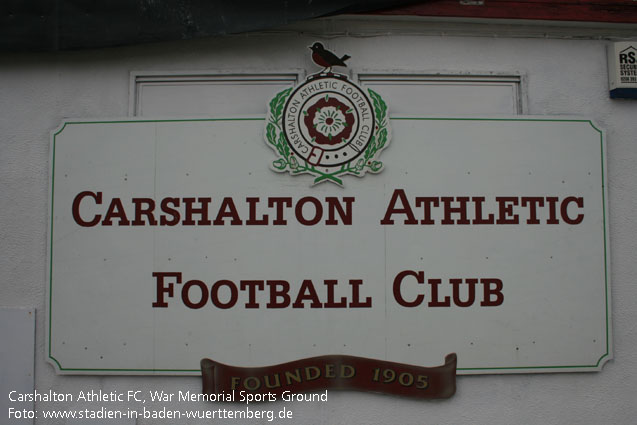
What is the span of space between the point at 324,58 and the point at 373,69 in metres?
0.37

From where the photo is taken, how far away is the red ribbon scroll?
10.6ft

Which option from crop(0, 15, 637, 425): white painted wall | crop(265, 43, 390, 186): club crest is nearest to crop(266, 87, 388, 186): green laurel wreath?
crop(265, 43, 390, 186): club crest

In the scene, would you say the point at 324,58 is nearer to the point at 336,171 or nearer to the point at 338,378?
the point at 336,171

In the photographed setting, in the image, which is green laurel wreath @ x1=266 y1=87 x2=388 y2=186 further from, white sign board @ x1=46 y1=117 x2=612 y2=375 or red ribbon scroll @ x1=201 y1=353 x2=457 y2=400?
red ribbon scroll @ x1=201 y1=353 x2=457 y2=400

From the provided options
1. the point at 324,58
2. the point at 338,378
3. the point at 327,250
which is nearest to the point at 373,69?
the point at 324,58

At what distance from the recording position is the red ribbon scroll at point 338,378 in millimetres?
3230

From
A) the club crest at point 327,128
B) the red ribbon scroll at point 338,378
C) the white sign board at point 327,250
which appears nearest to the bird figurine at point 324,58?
the club crest at point 327,128

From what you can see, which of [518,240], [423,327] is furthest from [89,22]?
[518,240]

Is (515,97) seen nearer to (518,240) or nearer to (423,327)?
(518,240)

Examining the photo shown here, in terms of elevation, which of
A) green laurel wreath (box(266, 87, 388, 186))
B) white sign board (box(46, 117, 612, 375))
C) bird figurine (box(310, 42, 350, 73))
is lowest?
white sign board (box(46, 117, 612, 375))

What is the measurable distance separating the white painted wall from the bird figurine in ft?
0.35

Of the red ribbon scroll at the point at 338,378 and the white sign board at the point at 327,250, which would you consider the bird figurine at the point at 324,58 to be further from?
the red ribbon scroll at the point at 338,378

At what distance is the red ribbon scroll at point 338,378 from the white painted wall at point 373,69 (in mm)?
109

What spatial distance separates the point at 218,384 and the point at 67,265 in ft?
4.37
